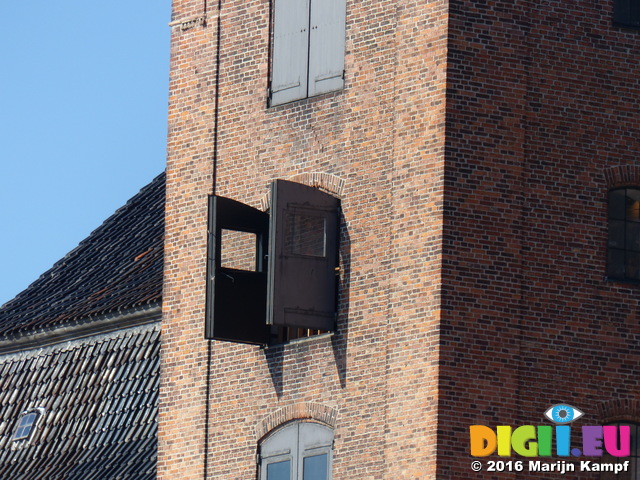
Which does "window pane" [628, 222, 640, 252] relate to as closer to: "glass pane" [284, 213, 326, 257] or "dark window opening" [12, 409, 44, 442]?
"glass pane" [284, 213, 326, 257]

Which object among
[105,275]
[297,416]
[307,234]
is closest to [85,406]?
[105,275]

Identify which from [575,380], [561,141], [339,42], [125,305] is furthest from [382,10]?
[125,305]

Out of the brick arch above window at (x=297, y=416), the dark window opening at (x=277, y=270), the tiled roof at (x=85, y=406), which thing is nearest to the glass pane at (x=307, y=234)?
the dark window opening at (x=277, y=270)

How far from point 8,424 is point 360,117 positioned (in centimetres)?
1269

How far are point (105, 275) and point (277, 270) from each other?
10.5 metres

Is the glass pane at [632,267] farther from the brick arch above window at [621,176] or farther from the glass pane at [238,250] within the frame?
the glass pane at [238,250]

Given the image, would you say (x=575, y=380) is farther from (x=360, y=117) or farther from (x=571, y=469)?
(x=360, y=117)

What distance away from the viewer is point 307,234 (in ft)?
105

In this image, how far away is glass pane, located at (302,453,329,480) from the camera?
31641 mm

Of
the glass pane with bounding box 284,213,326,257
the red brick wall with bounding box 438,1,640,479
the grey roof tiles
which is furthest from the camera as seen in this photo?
the grey roof tiles

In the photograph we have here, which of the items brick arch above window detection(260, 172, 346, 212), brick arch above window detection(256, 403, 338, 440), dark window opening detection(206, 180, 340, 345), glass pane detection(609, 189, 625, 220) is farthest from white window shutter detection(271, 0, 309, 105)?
glass pane detection(609, 189, 625, 220)

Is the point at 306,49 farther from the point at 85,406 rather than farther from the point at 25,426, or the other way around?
A: the point at 25,426

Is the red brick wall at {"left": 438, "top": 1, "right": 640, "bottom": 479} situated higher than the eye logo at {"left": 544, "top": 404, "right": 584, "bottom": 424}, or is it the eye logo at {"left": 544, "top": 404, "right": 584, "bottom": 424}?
the red brick wall at {"left": 438, "top": 1, "right": 640, "bottom": 479}

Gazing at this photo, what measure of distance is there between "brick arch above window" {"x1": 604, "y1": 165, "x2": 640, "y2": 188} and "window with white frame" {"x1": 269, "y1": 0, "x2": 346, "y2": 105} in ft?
13.1
